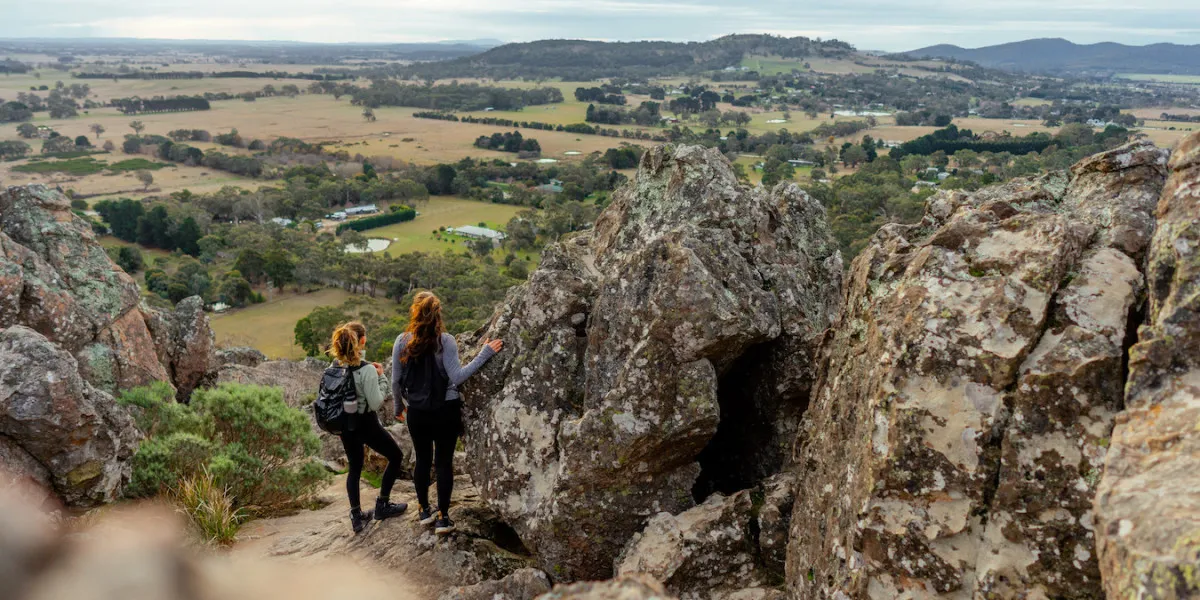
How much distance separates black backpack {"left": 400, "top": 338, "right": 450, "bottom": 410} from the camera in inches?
326

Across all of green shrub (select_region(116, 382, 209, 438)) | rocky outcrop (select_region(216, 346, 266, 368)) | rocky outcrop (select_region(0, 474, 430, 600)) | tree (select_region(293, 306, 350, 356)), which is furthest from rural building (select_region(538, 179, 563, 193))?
rocky outcrop (select_region(0, 474, 430, 600))

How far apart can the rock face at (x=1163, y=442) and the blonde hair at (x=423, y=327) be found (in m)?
→ 6.38

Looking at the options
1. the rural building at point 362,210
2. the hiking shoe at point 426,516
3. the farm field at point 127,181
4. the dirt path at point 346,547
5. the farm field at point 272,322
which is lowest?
the farm field at point 272,322

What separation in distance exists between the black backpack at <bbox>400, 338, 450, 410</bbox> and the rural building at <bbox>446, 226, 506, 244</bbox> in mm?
77889

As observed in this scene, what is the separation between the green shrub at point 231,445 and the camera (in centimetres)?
994

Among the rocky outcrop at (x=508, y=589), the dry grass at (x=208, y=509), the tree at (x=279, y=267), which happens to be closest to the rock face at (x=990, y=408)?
the rocky outcrop at (x=508, y=589)

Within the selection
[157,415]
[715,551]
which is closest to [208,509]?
[157,415]

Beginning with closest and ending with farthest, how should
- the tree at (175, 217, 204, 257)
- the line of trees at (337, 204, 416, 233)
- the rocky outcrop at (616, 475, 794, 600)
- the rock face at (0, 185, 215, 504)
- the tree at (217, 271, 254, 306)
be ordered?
the rocky outcrop at (616, 475, 794, 600)
the rock face at (0, 185, 215, 504)
the tree at (217, 271, 254, 306)
the tree at (175, 217, 204, 257)
the line of trees at (337, 204, 416, 233)

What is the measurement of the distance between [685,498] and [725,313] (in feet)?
7.48

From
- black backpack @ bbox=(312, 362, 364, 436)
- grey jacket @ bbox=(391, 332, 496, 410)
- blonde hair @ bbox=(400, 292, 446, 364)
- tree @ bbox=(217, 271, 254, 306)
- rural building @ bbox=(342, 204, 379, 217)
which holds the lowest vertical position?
tree @ bbox=(217, 271, 254, 306)

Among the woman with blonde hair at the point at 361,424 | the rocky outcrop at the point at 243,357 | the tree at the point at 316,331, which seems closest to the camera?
the woman with blonde hair at the point at 361,424

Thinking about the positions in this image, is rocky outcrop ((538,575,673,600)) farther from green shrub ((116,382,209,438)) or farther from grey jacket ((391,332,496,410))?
green shrub ((116,382,209,438))

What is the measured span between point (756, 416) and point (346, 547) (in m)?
5.57

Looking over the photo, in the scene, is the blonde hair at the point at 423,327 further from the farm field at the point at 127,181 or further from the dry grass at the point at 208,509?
the farm field at the point at 127,181
